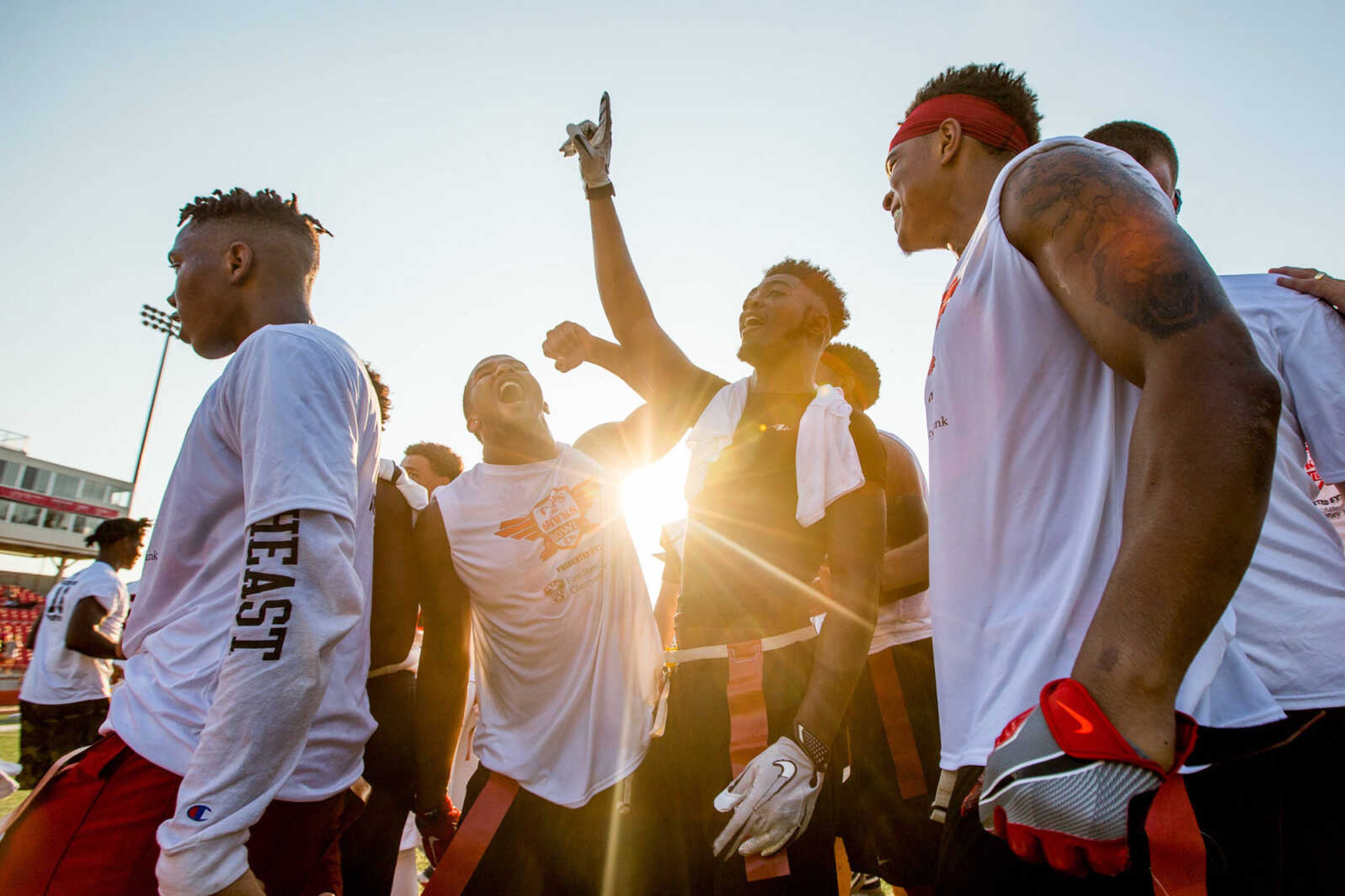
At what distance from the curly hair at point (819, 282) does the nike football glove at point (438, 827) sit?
2910 mm

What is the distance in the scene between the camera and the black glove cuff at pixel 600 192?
289 centimetres

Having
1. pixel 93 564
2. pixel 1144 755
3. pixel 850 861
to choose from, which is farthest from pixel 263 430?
pixel 93 564

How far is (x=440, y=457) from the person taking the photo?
17.5 feet

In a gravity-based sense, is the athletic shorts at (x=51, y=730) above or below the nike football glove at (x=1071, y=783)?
below

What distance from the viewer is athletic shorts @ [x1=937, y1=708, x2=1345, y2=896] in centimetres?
110

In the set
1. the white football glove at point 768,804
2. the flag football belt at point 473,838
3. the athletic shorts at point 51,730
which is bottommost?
the athletic shorts at point 51,730

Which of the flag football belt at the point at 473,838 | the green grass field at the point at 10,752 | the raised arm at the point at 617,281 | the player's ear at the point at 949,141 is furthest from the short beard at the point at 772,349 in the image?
the green grass field at the point at 10,752

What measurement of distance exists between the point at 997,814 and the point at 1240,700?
1.94ft

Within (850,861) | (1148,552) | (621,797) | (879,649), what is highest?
(1148,552)

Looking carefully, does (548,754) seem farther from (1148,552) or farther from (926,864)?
(1148,552)

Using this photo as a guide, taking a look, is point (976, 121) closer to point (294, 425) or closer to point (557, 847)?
point (294, 425)

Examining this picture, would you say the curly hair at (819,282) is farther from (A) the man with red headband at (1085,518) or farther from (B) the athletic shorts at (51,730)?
(B) the athletic shorts at (51,730)

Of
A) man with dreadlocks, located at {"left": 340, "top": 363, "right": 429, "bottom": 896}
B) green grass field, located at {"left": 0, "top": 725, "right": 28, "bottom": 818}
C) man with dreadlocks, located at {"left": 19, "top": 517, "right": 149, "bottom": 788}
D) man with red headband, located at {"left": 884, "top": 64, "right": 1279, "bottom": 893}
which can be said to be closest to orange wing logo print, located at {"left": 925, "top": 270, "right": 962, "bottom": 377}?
man with red headband, located at {"left": 884, "top": 64, "right": 1279, "bottom": 893}

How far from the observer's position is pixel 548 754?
284cm
